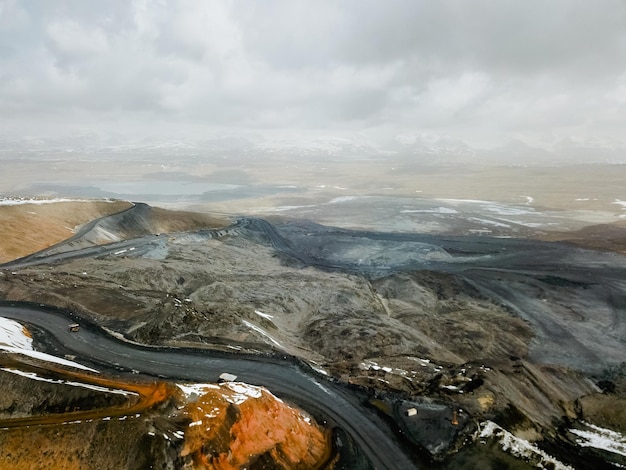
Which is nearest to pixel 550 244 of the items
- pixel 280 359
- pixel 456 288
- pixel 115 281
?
pixel 456 288

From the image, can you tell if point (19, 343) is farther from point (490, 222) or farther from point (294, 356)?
point (490, 222)

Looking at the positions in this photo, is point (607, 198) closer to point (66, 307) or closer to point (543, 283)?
point (543, 283)

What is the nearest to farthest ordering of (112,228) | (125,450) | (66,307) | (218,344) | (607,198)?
(125,450) → (218,344) → (66,307) → (112,228) → (607,198)

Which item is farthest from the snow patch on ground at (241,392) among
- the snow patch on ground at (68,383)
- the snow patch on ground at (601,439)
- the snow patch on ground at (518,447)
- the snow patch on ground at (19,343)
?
the snow patch on ground at (601,439)

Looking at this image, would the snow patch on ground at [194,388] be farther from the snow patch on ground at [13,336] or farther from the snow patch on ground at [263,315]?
the snow patch on ground at [263,315]

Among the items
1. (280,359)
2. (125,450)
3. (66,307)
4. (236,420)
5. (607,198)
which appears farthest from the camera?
(607,198)

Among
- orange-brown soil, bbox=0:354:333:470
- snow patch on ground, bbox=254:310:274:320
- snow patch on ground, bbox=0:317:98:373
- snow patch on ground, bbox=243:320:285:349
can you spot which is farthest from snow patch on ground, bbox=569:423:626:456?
snow patch on ground, bbox=0:317:98:373
